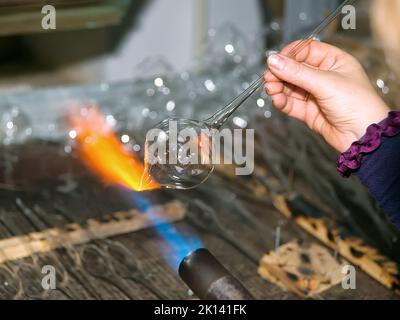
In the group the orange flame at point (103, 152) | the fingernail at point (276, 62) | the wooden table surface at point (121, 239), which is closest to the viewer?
the fingernail at point (276, 62)

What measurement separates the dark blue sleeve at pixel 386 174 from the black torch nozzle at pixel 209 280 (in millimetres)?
182

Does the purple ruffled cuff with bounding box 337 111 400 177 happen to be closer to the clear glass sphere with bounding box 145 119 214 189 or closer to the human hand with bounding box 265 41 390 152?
the human hand with bounding box 265 41 390 152

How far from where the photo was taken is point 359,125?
0.74 metres

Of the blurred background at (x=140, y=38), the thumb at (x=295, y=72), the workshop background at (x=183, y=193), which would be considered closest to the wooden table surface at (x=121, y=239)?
the workshop background at (x=183, y=193)

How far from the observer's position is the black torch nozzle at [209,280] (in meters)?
0.75

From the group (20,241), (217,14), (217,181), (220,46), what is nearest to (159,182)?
(20,241)

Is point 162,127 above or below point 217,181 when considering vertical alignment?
above

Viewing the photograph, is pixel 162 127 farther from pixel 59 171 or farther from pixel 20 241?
pixel 59 171

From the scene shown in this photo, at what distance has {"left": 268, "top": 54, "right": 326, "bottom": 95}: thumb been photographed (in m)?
0.70

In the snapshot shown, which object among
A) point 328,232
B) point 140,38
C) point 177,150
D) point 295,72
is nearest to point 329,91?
point 295,72

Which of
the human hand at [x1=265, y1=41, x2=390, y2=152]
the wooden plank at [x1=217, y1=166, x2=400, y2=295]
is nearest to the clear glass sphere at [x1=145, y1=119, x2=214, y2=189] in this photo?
the human hand at [x1=265, y1=41, x2=390, y2=152]

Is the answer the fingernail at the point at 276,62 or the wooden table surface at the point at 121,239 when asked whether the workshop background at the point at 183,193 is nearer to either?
the wooden table surface at the point at 121,239

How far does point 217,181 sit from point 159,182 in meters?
0.34

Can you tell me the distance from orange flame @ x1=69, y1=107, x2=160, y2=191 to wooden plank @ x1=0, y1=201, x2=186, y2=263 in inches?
2.7
